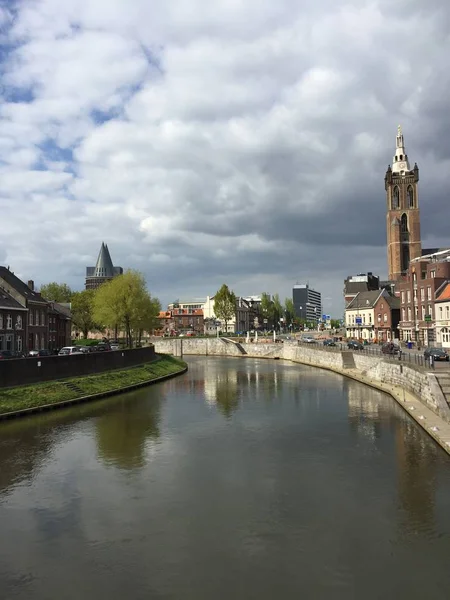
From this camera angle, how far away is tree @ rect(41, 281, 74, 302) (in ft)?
457

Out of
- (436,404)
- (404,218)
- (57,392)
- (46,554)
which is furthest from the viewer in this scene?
(404,218)

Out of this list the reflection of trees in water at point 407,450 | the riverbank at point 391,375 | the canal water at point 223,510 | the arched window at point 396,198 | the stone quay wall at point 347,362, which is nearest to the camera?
the canal water at point 223,510

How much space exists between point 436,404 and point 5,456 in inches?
1227

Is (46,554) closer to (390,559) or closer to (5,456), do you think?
(390,559)

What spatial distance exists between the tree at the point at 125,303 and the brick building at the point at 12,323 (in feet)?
70.3

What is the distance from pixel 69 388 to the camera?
169 feet

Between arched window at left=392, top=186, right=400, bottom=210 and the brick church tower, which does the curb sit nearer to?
the brick church tower

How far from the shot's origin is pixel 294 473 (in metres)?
26.4

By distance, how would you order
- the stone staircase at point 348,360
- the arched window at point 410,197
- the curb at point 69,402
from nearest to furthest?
the curb at point 69,402 → the stone staircase at point 348,360 → the arched window at point 410,197

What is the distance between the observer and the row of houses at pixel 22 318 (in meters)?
70.4

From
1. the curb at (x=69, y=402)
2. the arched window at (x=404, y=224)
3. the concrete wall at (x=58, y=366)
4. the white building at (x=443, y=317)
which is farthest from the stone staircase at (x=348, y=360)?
the arched window at (x=404, y=224)

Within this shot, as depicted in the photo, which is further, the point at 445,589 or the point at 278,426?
the point at 278,426

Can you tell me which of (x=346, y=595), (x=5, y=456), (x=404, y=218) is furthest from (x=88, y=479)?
(x=404, y=218)

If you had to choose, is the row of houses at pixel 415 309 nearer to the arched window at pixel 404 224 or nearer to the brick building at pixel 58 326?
the arched window at pixel 404 224
